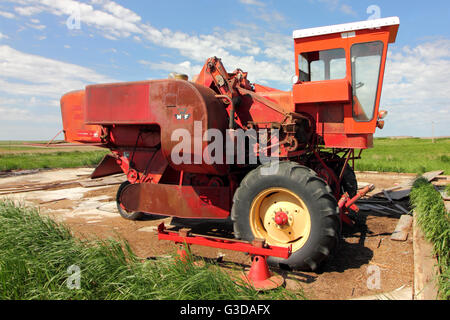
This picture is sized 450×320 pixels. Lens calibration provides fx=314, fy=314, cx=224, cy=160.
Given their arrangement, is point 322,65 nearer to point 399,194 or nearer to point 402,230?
point 402,230

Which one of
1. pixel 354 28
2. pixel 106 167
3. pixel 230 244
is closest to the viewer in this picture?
pixel 230 244

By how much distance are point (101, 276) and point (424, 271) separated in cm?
331

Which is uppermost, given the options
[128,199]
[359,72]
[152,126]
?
[359,72]

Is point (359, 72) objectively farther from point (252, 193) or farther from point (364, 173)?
point (364, 173)

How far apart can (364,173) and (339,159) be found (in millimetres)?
6564

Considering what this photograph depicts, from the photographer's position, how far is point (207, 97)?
14.0 feet

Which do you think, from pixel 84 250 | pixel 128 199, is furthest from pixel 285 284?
pixel 128 199

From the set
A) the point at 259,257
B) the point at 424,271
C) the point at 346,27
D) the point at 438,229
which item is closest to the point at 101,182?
the point at 259,257

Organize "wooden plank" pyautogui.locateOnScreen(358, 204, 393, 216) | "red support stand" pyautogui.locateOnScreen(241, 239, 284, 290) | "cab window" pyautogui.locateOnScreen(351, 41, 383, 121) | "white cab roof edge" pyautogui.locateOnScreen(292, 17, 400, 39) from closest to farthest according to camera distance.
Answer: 1. "red support stand" pyautogui.locateOnScreen(241, 239, 284, 290)
2. "white cab roof edge" pyautogui.locateOnScreen(292, 17, 400, 39)
3. "cab window" pyautogui.locateOnScreen(351, 41, 383, 121)
4. "wooden plank" pyautogui.locateOnScreen(358, 204, 393, 216)

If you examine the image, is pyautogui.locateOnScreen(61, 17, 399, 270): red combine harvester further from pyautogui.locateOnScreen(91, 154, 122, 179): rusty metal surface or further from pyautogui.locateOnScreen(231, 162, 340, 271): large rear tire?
pyautogui.locateOnScreen(91, 154, 122, 179): rusty metal surface

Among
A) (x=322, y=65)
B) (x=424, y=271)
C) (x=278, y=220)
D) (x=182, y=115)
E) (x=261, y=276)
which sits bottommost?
(x=261, y=276)

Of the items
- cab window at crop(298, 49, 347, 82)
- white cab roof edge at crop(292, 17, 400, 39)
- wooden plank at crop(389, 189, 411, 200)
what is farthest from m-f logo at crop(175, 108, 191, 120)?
wooden plank at crop(389, 189, 411, 200)

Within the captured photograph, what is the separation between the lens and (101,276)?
317 centimetres

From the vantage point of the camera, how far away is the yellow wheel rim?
Answer: 388cm
